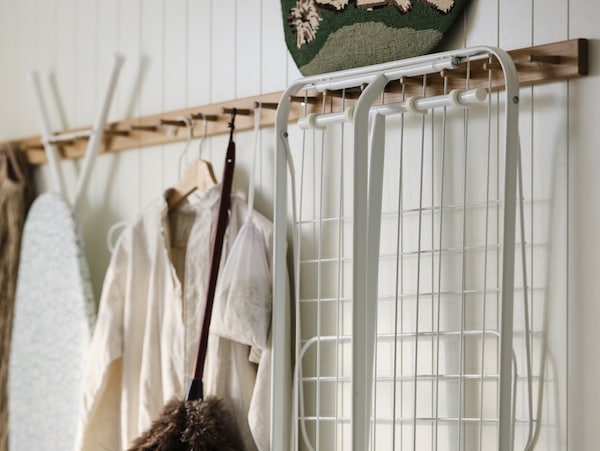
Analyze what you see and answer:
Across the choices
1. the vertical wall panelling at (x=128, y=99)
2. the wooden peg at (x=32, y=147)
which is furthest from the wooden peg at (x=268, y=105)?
the wooden peg at (x=32, y=147)

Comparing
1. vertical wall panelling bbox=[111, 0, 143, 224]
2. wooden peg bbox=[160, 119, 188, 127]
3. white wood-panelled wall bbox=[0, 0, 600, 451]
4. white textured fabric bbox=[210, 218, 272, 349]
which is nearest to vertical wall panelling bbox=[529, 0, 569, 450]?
white wood-panelled wall bbox=[0, 0, 600, 451]

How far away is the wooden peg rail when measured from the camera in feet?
5.74

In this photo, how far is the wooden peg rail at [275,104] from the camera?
1.75 meters

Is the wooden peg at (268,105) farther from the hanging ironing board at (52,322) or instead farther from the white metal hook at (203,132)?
the hanging ironing board at (52,322)

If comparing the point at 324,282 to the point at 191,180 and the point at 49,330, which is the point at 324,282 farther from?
the point at 49,330

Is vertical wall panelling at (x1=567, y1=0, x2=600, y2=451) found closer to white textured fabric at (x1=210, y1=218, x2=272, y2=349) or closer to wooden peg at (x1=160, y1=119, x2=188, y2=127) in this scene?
white textured fabric at (x1=210, y1=218, x2=272, y2=349)

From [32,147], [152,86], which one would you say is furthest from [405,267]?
[32,147]

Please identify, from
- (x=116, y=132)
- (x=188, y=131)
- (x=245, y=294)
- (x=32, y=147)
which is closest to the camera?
(x=245, y=294)

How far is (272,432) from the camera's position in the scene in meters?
2.02

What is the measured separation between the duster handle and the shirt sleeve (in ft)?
1.28

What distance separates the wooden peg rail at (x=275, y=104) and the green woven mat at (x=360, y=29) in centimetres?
7

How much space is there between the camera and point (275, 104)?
2.22m

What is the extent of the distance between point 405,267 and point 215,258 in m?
0.45

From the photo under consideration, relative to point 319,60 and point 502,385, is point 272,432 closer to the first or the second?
point 502,385
